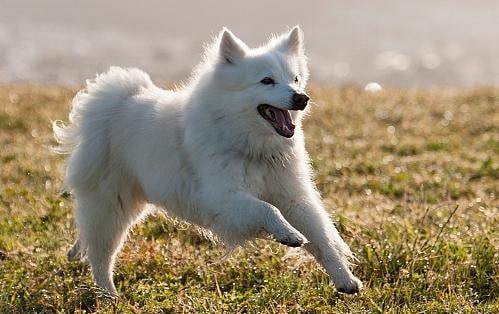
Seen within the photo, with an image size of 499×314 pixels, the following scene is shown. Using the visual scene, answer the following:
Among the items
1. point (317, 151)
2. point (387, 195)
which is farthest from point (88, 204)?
point (317, 151)

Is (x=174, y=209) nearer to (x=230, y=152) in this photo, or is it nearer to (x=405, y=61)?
(x=230, y=152)

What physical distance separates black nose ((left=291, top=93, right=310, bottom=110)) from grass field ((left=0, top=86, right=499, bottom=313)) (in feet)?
3.80

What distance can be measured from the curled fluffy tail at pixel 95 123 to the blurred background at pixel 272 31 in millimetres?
16547

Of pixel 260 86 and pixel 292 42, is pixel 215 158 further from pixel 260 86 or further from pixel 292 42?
pixel 292 42

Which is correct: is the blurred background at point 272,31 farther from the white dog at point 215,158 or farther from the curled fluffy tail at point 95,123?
the white dog at point 215,158

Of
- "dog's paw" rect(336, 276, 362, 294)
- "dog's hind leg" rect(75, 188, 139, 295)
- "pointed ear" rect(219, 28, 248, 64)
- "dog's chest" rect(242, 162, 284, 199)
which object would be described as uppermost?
"pointed ear" rect(219, 28, 248, 64)

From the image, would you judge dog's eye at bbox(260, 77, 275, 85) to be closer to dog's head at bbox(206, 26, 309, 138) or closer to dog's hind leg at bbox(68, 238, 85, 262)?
dog's head at bbox(206, 26, 309, 138)

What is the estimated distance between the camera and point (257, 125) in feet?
18.8

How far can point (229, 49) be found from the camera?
231 inches

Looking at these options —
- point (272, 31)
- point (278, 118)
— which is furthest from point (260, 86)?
point (272, 31)

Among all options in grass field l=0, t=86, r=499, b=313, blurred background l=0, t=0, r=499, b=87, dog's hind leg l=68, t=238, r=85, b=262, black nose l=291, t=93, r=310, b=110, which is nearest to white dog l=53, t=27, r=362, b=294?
black nose l=291, t=93, r=310, b=110

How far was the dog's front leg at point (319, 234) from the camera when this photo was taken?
5578 millimetres

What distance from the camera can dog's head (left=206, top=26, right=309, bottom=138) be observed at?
18.3 feet

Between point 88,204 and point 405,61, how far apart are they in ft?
77.9
